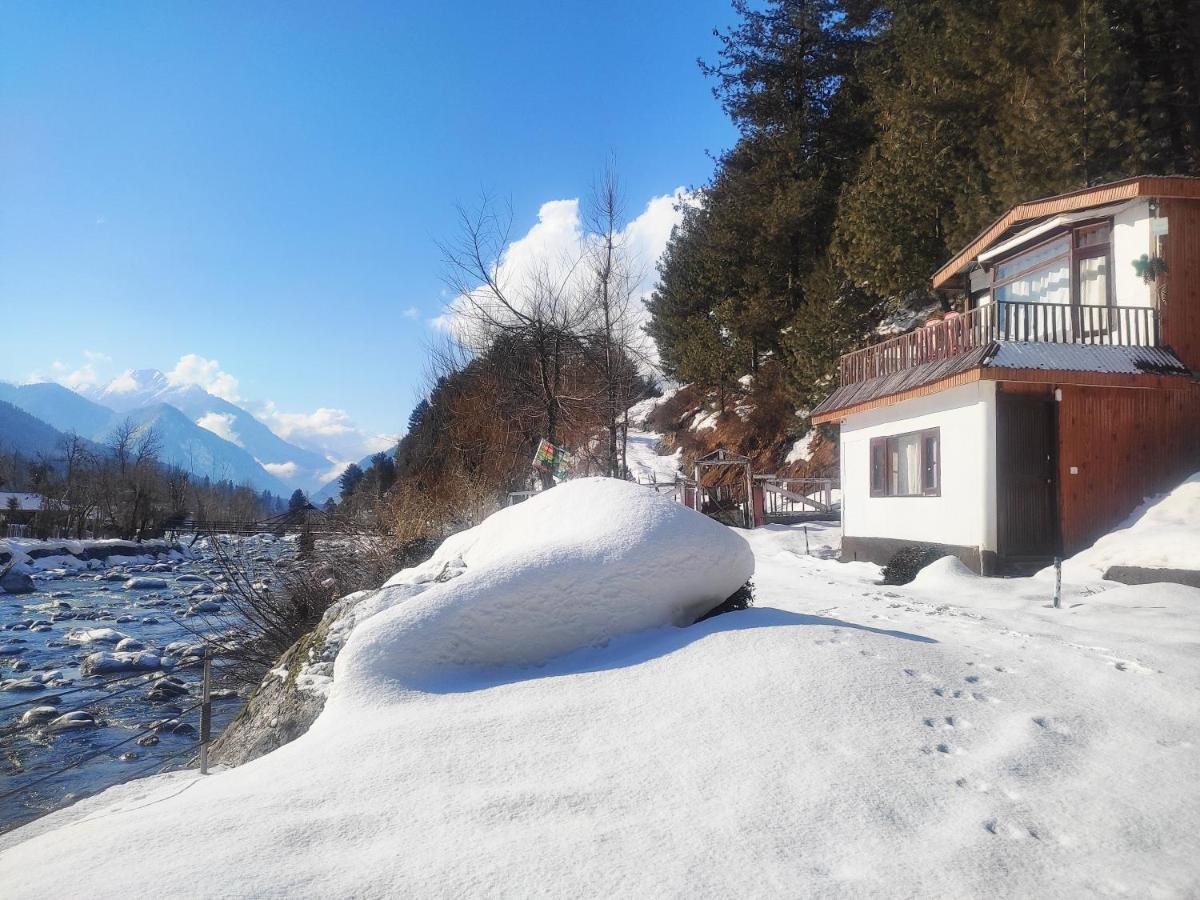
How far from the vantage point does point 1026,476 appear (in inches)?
520

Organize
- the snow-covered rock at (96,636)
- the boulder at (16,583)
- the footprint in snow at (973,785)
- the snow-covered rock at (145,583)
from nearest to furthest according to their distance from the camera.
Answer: the footprint in snow at (973,785) → the snow-covered rock at (96,636) → the boulder at (16,583) → the snow-covered rock at (145,583)

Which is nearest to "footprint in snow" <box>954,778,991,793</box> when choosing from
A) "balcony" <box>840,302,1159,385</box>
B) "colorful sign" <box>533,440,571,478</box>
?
"balcony" <box>840,302,1159,385</box>

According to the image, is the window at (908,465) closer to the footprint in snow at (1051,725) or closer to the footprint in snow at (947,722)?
the footprint in snow at (1051,725)

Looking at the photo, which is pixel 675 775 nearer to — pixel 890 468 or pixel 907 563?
pixel 907 563

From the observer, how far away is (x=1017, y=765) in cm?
427

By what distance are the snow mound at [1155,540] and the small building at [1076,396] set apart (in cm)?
52

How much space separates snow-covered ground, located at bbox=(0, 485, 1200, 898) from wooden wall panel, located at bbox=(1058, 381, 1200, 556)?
7119 millimetres

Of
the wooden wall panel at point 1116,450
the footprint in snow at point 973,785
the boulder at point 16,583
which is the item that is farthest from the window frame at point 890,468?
the boulder at point 16,583

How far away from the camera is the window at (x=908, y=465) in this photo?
14.6 meters

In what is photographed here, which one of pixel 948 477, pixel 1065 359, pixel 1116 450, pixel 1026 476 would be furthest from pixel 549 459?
pixel 1116 450

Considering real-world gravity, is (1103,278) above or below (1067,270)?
below

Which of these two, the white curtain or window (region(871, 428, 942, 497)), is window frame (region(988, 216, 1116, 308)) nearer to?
window (region(871, 428, 942, 497))

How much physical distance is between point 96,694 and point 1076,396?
16409mm

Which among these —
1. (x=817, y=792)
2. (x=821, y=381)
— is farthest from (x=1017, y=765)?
(x=821, y=381)
